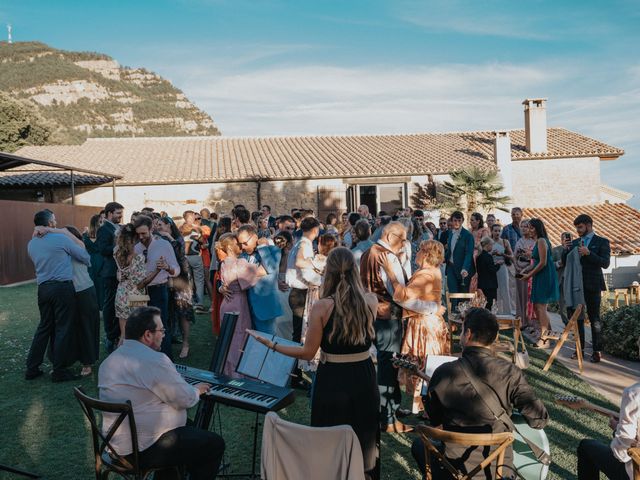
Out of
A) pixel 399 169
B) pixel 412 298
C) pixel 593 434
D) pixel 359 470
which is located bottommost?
pixel 593 434

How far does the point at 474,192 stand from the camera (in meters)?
22.2

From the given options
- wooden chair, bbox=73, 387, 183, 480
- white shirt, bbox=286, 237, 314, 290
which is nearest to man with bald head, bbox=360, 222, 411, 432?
white shirt, bbox=286, 237, 314, 290

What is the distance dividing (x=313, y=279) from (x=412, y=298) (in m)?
1.55

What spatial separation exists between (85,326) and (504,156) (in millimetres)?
22058

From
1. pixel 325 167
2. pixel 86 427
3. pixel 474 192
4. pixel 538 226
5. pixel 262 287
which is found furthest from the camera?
pixel 325 167

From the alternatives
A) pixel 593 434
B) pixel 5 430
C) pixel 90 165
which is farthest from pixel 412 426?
pixel 90 165

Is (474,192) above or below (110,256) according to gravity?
above

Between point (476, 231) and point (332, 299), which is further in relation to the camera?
point (476, 231)

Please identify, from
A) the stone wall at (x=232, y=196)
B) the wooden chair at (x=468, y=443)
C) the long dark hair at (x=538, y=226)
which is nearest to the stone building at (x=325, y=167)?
the stone wall at (x=232, y=196)

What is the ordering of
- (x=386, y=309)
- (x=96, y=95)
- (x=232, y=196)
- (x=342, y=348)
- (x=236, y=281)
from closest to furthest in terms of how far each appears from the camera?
(x=342, y=348) < (x=386, y=309) < (x=236, y=281) < (x=232, y=196) < (x=96, y=95)

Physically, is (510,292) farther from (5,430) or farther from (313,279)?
(5,430)

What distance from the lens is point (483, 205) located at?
22047 mm

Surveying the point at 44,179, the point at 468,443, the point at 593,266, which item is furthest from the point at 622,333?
the point at 44,179

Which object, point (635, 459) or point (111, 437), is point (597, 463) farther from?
point (111, 437)
